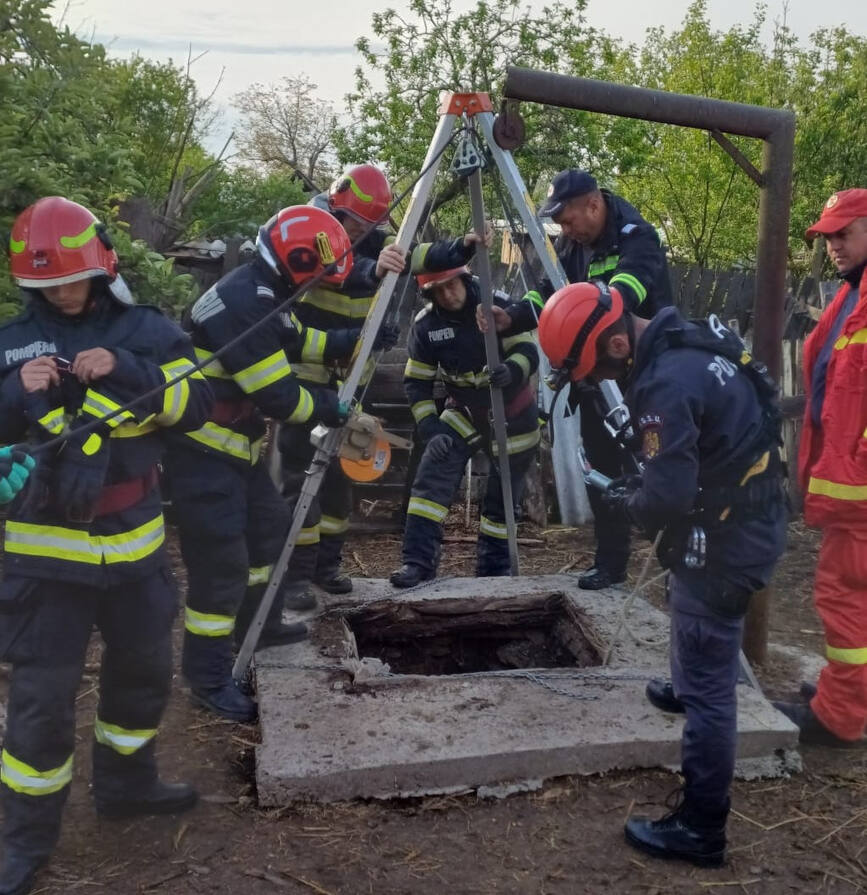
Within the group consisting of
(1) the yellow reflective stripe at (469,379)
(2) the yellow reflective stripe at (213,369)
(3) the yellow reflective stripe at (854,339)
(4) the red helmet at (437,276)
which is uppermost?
(4) the red helmet at (437,276)

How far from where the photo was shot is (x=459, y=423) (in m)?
5.85

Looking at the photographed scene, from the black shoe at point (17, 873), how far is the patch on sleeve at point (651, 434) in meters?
2.32

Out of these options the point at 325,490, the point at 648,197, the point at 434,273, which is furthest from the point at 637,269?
the point at 648,197

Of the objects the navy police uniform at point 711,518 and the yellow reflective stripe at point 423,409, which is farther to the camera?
the yellow reflective stripe at point 423,409

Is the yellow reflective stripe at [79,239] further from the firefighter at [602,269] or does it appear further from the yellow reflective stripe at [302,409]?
the firefighter at [602,269]

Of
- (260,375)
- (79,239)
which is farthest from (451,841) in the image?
(79,239)

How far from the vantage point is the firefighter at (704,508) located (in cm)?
321

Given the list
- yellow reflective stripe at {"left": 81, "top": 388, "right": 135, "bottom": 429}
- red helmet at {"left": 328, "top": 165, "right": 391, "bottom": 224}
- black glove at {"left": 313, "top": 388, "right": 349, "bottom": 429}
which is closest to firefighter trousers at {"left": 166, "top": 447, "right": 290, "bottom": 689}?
black glove at {"left": 313, "top": 388, "right": 349, "bottom": 429}

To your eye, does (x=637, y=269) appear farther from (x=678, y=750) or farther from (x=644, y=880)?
(x=644, y=880)

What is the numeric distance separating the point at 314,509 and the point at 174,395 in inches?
84.7

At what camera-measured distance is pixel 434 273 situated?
5418mm

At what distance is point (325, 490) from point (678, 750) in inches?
101

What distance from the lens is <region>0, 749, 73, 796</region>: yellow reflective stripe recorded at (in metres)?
3.05

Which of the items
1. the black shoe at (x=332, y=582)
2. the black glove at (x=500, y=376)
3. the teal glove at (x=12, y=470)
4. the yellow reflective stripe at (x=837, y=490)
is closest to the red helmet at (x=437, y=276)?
the black glove at (x=500, y=376)
